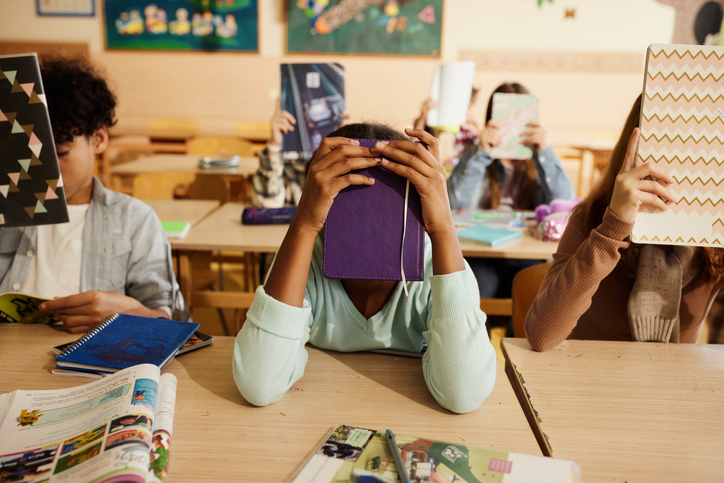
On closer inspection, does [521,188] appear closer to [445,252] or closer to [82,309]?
[445,252]

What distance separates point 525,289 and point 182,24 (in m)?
5.32

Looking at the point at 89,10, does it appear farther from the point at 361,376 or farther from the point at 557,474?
the point at 557,474

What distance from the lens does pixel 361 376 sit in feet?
3.26

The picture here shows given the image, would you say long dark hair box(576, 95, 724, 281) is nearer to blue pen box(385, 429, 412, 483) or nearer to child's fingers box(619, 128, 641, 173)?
child's fingers box(619, 128, 641, 173)

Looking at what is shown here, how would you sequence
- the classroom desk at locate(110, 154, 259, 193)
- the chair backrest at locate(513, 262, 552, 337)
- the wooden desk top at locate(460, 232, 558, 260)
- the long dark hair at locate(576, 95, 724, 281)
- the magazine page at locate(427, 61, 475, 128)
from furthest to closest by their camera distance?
the classroom desk at locate(110, 154, 259, 193), the magazine page at locate(427, 61, 475, 128), the wooden desk top at locate(460, 232, 558, 260), the chair backrest at locate(513, 262, 552, 337), the long dark hair at locate(576, 95, 724, 281)

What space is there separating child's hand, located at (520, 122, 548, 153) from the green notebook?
5.00 feet

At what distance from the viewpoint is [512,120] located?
242 centimetres

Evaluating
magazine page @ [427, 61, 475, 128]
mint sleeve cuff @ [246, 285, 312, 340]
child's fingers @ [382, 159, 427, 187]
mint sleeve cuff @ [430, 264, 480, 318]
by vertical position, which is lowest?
mint sleeve cuff @ [246, 285, 312, 340]

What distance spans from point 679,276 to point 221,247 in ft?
4.80

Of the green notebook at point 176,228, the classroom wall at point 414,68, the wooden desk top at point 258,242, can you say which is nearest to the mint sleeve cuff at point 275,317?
the wooden desk top at point 258,242

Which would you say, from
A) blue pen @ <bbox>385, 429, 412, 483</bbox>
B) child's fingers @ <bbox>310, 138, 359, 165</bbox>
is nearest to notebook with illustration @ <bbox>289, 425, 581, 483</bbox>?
blue pen @ <bbox>385, 429, 412, 483</bbox>

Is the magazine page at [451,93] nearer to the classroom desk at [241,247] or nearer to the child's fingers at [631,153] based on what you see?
the classroom desk at [241,247]

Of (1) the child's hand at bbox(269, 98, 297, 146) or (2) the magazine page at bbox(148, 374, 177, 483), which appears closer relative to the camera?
(2) the magazine page at bbox(148, 374, 177, 483)

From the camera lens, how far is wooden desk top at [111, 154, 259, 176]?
3.44m
